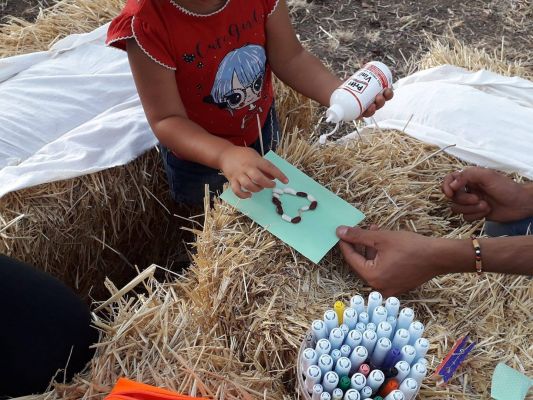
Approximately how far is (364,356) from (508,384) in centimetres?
44

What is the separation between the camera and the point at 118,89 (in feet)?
7.09

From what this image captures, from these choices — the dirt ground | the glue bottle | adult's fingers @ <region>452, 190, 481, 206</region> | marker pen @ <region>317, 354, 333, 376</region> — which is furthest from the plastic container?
the dirt ground

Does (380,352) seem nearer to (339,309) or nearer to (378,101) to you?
(339,309)

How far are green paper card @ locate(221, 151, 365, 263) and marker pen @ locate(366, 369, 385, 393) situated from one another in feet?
1.27

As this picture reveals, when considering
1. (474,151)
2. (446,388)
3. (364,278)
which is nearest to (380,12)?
(474,151)

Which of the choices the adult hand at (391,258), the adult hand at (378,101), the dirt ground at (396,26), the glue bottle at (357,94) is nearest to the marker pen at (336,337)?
the adult hand at (391,258)

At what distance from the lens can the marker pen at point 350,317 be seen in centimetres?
113

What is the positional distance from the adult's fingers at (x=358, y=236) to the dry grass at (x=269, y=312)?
8cm

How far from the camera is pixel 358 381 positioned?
1059 millimetres

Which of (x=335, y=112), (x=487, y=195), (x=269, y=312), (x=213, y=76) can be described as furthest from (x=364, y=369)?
(x=213, y=76)

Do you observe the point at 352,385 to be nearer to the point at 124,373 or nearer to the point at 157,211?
the point at 124,373

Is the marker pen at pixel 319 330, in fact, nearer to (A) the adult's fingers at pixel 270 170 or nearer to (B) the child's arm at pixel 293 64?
(A) the adult's fingers at pixel 270 170

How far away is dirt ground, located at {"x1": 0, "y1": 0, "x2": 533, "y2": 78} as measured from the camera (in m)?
3.03

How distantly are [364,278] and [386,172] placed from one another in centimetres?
40
